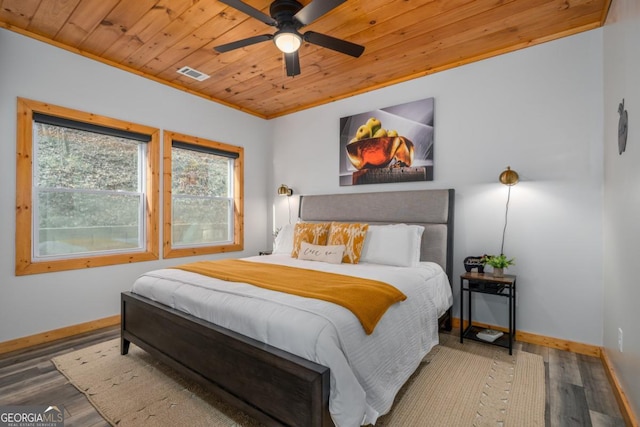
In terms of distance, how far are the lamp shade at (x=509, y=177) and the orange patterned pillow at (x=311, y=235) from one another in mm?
1798

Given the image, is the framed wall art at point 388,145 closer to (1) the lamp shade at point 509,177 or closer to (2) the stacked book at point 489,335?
(1) the lamp shade at point 509,177

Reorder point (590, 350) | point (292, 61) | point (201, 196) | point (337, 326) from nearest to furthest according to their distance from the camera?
point (337, 326) → point (292, 61) → point (590, 350) → point (201, 196)

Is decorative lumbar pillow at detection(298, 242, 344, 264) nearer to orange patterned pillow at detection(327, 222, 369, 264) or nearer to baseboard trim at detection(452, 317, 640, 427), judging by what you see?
orange patterned pillow at detection(327, 222, 369, 264)

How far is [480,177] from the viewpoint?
3219mm

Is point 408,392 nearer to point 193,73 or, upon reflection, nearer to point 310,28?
point 310,28

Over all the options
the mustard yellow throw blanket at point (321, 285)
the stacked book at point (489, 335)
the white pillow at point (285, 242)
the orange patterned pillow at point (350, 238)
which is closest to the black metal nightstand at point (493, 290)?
the stacked book at point (489, 335)

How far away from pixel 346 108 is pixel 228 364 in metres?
3.48

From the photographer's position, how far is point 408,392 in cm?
209

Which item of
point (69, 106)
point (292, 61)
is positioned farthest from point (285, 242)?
point (69, 106)

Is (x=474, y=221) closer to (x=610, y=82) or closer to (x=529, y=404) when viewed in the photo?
(x=610, y=82)

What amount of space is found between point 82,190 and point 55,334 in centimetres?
141

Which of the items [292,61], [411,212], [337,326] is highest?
[292,61]

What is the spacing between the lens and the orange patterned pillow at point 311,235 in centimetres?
349

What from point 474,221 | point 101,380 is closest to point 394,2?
point 474,221
